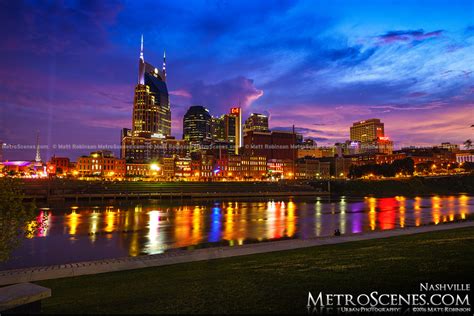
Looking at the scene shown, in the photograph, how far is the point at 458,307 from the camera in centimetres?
721

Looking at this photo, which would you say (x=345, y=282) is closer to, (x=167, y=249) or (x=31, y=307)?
(x=31, y=307)

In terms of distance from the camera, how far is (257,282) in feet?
34.1

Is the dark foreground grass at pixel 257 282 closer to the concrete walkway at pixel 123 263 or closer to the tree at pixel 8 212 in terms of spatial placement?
the concrete walkway at pixel 123 263

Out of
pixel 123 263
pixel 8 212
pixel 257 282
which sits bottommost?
pixel 123 263

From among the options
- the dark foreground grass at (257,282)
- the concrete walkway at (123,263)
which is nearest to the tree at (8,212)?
the dark foreground grass at (257,282)

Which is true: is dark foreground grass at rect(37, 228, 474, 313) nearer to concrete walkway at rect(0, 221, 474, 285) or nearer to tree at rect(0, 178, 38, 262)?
concrete walkway at rect(0, 221, 474, 285)

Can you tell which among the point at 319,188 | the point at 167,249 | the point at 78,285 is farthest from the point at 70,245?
the point at 319,188

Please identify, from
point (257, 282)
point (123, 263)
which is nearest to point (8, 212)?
point (123, 263)

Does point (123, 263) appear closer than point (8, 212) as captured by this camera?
No

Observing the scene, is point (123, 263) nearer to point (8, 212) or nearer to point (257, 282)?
point (8, 212)

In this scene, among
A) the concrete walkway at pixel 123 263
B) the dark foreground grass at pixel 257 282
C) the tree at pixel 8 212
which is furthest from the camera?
the concrete walkway at pixel 123 263

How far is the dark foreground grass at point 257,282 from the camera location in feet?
27.8

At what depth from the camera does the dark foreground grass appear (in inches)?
333

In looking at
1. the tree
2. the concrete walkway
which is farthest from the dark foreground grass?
the tree
